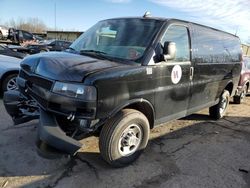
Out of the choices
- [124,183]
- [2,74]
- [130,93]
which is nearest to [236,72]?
[130,93]

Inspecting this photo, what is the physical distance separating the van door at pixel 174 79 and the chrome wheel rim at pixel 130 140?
1.59 feet

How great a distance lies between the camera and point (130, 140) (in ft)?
13.8

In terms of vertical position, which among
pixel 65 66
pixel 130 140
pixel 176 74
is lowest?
pixel 130 140

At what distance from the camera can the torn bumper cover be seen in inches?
135

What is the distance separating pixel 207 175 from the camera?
4195 mm

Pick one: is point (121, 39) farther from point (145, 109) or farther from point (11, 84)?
point (11, 84)

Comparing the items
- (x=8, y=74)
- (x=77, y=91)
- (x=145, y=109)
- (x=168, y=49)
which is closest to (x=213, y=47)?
(x=168, y=49)

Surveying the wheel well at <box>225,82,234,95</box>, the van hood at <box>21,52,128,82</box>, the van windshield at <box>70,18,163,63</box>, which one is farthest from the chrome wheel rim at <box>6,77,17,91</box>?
the wheel well at <box>225,82,234,95</box>

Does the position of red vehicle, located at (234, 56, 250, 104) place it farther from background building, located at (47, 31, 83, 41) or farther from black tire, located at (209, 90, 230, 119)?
background building, located at (47, 31, 83, 41)

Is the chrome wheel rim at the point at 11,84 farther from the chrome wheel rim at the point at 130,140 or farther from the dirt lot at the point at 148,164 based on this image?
the chrome wheel rim at the point at 130,140

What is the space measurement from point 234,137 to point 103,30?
135 inches

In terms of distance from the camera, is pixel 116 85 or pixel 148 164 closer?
pixel 116 85

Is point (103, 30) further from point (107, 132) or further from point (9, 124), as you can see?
point (9, 124)

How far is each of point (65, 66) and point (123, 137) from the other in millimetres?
1265
